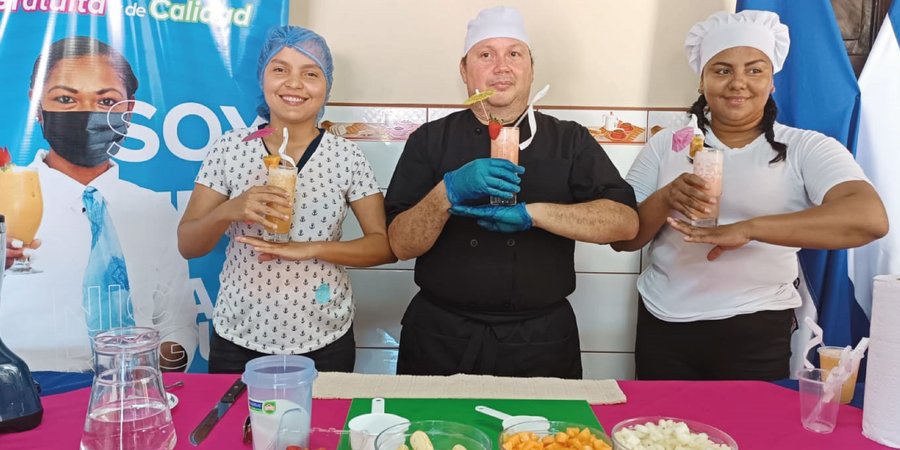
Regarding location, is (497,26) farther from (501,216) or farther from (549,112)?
(549,112)

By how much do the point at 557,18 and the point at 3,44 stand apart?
7.31ft

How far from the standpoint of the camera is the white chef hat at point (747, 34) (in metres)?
2.00

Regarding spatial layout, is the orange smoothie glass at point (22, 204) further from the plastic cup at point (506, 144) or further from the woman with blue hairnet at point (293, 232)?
the plastic cup at point (506, 144)

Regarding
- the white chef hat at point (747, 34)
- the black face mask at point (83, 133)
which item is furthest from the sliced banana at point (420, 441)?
the black face mask at point (83, 133)

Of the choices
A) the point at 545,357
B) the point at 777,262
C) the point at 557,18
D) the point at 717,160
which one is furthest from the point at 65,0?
the point at 777,262

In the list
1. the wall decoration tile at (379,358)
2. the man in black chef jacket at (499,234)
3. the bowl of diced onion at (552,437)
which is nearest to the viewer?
the bowl of diced onion at (552,437)

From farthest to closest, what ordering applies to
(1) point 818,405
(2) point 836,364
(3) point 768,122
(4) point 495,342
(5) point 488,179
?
(3) point 768,122, (4) point 495,342, (5) point 488,179, (2) point 836,364, (1) point 818,405

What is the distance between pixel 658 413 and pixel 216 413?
0.93m

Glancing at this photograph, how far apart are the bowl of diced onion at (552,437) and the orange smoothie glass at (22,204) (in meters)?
2.25

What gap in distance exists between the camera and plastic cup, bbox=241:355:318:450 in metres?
1.05

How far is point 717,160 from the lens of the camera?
5.83 ft

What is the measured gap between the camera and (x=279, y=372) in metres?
1.17

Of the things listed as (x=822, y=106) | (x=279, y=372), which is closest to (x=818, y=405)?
(x=279, y=372)

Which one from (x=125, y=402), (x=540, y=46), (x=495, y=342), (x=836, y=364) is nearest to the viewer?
(x=125, y=402)
